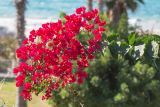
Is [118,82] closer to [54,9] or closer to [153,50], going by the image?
[153,50]

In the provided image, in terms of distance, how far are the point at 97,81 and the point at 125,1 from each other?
2339 centimetres

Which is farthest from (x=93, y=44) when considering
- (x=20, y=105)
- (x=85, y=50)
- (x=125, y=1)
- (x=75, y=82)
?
(x=125, y=1)

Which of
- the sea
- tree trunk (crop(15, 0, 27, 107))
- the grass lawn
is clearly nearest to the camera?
tree trunk (crop(15, 0, 27, 107))

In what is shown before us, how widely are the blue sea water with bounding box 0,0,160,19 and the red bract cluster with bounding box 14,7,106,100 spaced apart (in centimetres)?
7519

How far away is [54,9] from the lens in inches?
3920

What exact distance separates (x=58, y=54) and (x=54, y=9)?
307ft

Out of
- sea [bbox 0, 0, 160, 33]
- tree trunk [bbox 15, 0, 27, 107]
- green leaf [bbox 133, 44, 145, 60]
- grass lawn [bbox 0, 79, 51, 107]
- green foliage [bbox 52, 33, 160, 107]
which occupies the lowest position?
green foliage [bbox 52, 33, 160, 107]

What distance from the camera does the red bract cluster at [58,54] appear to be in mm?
6426

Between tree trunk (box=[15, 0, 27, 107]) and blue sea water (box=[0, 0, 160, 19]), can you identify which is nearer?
tree trunk (box=[15, 0, 27, 107])

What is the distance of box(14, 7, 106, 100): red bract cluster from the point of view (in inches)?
253

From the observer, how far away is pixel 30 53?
21.6 feet

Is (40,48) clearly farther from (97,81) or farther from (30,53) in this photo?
(97,81)

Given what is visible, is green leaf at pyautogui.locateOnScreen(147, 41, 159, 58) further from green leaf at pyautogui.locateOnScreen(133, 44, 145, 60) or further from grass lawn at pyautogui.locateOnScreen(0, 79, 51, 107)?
grass lawn at pyautogui.locateOnScreen(0, 79, 51, 107)

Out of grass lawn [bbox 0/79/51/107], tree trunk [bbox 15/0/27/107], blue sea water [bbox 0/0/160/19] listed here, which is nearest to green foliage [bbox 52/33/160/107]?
tree trunk [bbox 15/0/27/107]
